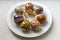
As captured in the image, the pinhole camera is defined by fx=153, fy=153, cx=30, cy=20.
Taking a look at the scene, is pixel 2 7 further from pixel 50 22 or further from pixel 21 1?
pixel 50 22

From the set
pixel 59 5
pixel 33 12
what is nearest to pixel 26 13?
pixel 33 12

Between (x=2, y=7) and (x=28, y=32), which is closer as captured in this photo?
(x=28, y=32)

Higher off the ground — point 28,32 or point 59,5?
point 59,5
